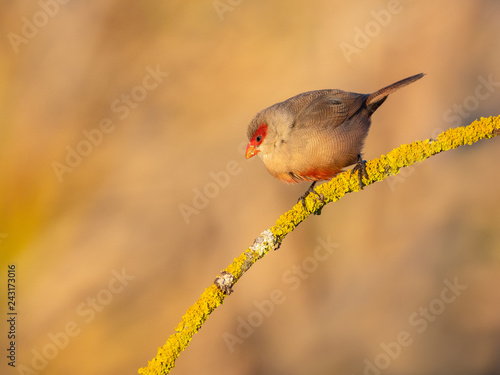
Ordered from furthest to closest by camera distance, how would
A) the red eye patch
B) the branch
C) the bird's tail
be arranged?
1. the red eye patch
2. the bird's tail
3. the branch

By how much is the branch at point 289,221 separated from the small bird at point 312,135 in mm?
358

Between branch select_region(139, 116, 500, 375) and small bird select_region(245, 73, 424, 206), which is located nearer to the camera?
branch select_region(139, 116, 500, 375)

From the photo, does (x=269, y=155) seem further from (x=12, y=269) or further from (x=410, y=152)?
(x=12, y=269)

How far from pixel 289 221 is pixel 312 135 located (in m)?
0.66

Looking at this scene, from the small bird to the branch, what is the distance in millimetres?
358

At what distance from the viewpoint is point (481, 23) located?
4.34 meters

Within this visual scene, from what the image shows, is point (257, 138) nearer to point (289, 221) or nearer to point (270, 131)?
point (270, 131)

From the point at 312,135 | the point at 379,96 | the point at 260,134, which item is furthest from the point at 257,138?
the point at 379,96

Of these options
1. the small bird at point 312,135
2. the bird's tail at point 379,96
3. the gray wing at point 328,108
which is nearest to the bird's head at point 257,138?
the small bird at point 312,135

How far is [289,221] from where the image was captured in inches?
73.8

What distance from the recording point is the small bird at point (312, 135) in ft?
7.54

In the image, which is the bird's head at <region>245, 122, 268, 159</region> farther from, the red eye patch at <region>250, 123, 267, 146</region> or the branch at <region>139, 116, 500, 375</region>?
the branch at <region>139, 116, 500, 375</region>

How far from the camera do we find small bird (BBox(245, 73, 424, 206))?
2297 millimetres

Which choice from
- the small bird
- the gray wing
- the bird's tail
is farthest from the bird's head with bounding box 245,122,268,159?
the bird's tail
